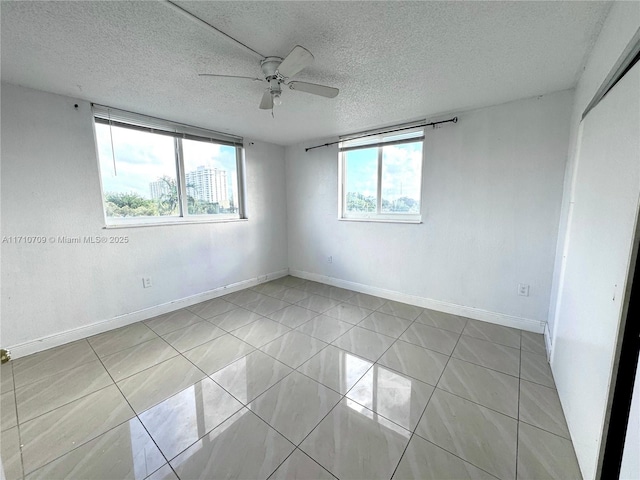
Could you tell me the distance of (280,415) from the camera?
153cm

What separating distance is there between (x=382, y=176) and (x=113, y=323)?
3511 mm

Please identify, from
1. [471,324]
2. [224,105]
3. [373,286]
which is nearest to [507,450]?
[471,324]

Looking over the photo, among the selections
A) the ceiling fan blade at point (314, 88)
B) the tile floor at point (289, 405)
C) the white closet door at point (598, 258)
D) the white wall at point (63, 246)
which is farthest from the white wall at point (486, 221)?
the white wall at point (63, 246)

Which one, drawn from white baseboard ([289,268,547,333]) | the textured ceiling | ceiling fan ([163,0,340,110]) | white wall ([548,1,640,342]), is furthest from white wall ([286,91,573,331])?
ceiling fan ([163,0,340,110])

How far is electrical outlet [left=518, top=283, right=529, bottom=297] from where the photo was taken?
8.14 ft

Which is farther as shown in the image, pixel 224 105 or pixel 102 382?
pixel 224 105

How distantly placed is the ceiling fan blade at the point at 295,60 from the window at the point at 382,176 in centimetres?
194

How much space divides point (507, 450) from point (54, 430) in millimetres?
2479

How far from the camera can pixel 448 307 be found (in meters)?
2.95

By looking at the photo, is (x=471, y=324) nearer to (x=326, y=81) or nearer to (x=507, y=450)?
(x=507, y=450)

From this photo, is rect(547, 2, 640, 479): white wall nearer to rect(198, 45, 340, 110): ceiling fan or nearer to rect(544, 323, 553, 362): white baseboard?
rect(544, 323, 553, 362): white baseboard

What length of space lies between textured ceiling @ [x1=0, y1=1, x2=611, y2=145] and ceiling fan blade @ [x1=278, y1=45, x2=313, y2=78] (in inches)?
6.9

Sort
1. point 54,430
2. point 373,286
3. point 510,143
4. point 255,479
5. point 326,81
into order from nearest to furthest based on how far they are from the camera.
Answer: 1. point 255,479
2. point 54,430
3. point 326,81
4. point 510,143
5. point 373,286

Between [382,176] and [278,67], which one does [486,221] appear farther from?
[278,67]
